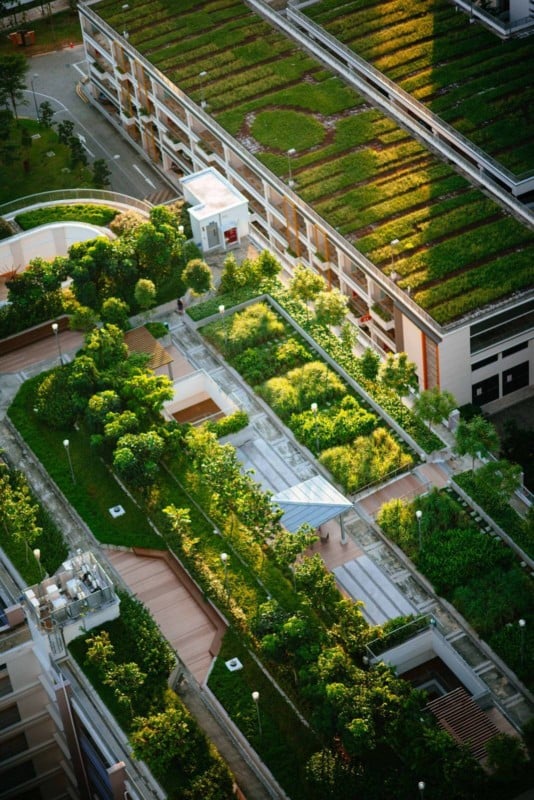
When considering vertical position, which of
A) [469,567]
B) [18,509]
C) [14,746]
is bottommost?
[469,567]

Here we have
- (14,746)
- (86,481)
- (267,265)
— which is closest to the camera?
(14,746)

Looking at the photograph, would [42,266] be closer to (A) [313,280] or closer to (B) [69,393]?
(B) [69,393]

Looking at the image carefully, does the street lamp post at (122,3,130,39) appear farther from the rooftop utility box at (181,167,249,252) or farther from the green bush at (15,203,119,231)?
the rooftop utility box at (181,167,249,252)

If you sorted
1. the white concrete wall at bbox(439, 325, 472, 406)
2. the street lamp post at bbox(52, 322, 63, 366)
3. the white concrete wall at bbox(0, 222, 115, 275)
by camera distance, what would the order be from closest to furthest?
the white concrete wall at bbox(439, 325, 472, 406) → the street lamp post at bbox(52, 322, 63, 366) → the white concrete wall at bbox(0, 222, 115, 275)

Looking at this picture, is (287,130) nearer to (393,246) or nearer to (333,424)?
(393,246)

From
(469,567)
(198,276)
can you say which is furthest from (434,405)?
(198,276)

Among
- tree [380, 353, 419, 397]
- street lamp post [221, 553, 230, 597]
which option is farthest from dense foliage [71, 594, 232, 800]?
tree [380, 353, 419, 397]

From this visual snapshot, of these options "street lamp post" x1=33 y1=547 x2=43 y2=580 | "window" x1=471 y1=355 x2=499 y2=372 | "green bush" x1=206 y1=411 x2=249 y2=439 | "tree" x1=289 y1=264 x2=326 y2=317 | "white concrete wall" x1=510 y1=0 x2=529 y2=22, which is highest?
"white concrete wall" x1=510 y1=0 x2=529 y2=22

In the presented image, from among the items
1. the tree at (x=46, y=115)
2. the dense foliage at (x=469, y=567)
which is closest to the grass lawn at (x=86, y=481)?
the dense foliage at (x=469, y=567)
